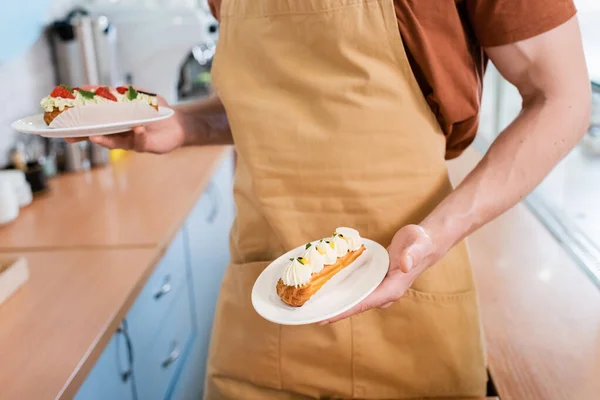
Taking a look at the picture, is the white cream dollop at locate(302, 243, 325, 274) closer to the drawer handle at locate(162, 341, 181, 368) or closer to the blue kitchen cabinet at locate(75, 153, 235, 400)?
the blue kitchen cabinet at locate(75, 153, 235, 400)

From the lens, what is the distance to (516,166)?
2.60ft

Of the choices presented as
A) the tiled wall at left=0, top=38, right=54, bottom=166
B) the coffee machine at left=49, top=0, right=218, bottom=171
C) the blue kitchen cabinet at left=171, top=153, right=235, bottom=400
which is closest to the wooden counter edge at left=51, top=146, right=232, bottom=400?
the blue kitchen cabinet at left=171, top=153, right=235, bottom=400

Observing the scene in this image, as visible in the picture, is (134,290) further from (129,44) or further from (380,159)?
(129,44)

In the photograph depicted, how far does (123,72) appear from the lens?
2.43 m

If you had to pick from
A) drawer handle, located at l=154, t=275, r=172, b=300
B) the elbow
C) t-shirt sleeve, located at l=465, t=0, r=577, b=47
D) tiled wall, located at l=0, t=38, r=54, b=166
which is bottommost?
drawer handle, located at l=154, t=275, r=172, b=300

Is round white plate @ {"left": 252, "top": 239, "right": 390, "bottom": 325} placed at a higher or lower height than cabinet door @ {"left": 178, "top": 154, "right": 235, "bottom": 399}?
higher

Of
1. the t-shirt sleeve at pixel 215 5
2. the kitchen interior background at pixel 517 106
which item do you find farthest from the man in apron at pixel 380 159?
the kitchen interior background at pixel 517 106

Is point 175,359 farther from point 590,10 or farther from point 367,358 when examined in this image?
point 590,10

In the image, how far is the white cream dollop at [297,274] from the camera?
0.77m

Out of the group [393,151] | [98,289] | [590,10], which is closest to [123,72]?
[98,289]

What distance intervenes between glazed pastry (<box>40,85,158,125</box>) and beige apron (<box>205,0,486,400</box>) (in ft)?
0.59

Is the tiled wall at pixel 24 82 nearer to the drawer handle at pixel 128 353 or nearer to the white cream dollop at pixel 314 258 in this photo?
the drawer handle at pixel 128 353

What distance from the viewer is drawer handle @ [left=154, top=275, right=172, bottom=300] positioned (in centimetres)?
161

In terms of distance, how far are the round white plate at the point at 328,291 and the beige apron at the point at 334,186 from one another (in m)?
0.08
